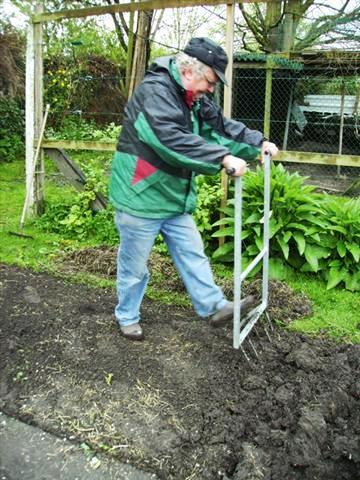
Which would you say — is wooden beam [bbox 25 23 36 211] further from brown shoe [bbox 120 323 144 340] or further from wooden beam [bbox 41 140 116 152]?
brown shoe [bbox 120 323 144 340]

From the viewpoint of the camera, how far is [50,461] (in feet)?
9.39

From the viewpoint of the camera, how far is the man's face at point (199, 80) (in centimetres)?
327

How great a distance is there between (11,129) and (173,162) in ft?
34.2

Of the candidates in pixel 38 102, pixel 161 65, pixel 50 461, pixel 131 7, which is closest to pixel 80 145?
pixel 38 102

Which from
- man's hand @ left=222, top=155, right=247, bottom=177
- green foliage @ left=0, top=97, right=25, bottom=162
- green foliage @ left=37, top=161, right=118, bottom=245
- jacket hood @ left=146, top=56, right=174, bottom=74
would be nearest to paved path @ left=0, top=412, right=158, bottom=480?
man's hand @ left=222, top=155, right=247, bottom=177

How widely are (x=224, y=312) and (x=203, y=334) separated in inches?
19.7

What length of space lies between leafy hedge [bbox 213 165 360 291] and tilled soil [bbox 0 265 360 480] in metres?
1.08

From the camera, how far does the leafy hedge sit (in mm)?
4977

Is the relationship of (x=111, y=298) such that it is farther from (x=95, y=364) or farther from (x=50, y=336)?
(x=95, y=364)

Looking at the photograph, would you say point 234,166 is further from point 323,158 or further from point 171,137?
point 323,158

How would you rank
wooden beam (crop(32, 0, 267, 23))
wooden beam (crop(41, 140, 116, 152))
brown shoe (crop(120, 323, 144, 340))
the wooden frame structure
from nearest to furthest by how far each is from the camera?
brown shoe (crop(120, 323, 144, 340)) < wooden beam (crop(32, 0, 267, 23)) < the wooden frame structure < wooden beam (crop(41, 140, 116, 152))

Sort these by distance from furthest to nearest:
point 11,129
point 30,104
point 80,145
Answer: point 11,129 < point 30,104 < point 80,145

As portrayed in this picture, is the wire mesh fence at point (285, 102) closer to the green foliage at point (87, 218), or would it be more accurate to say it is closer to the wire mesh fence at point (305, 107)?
the wire mesh fence at point (305, 107)

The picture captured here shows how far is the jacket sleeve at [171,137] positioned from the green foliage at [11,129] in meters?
9.21
